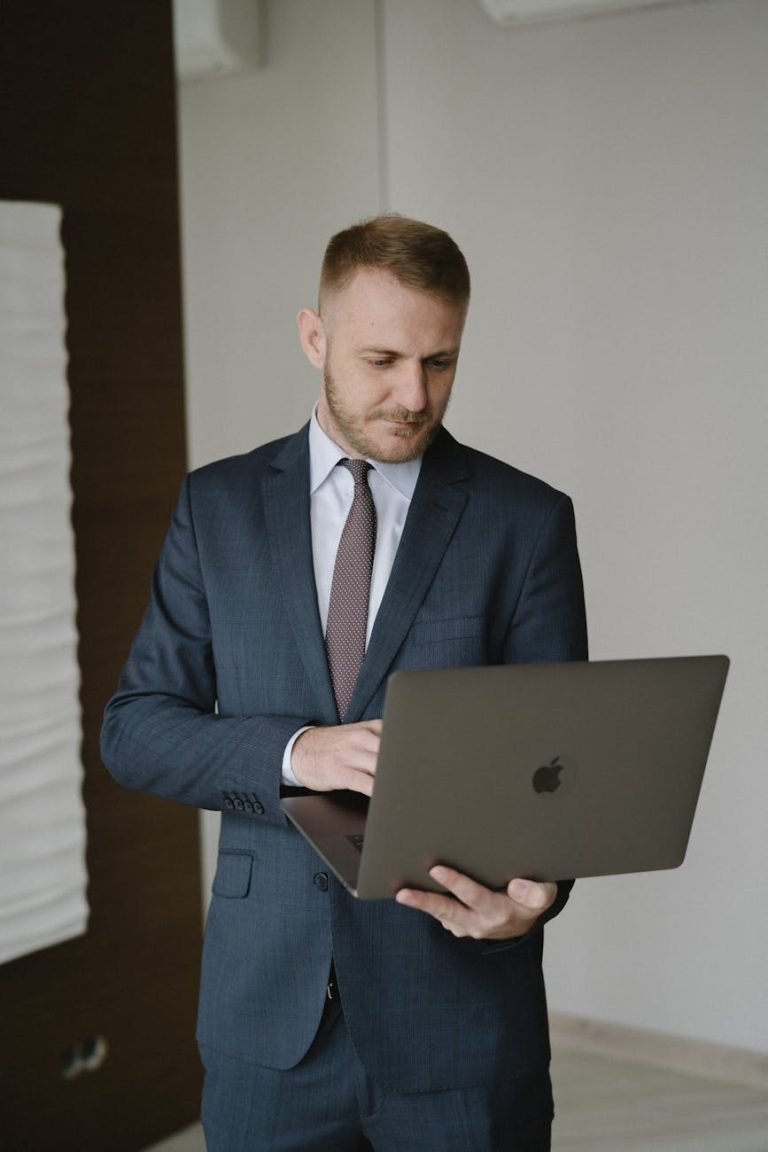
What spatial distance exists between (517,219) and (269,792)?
2.60 m

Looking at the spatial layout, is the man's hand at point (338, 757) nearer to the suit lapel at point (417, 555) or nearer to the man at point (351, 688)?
the man at point (351, 688)

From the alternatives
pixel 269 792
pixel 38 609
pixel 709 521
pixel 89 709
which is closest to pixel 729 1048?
pixel 709 521

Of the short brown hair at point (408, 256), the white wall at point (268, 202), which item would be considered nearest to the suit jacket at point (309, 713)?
the short brown hair at point (408, 256)

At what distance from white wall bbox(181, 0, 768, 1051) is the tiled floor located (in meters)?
0.16

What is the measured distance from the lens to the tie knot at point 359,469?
177cm

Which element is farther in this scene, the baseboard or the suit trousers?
the baseboard

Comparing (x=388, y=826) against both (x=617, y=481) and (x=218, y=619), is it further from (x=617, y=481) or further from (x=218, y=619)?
(x=617, y=481)

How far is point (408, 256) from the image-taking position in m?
1.67

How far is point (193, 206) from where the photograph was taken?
3162mm

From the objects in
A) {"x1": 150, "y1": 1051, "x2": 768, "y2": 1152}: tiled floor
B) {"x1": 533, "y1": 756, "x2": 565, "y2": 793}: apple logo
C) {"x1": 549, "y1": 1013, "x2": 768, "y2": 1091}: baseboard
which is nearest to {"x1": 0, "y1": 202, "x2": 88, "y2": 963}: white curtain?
{"x1": 150, "y1": 1051, "x2": 768, "y2": 1152}: tiled floor

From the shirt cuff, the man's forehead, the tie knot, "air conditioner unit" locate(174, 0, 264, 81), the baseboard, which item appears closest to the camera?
the shirt cuff

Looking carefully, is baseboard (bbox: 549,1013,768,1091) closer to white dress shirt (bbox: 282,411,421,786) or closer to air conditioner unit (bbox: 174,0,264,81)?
white dress shirt (bbox: 282,411,421,786)

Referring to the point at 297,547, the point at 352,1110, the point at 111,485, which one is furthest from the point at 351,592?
the point at 111,485

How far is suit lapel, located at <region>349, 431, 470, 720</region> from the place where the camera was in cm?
164
